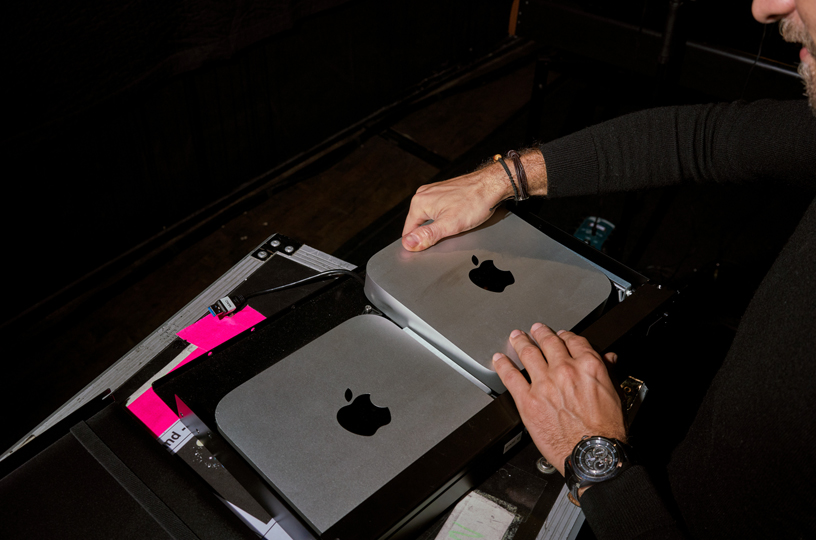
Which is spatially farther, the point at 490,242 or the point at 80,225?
the point at 80,225

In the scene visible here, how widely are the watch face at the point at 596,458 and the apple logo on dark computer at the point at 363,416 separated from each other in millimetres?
253

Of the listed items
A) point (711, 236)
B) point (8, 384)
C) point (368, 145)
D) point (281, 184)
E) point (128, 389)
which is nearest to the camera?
point (128, 389)

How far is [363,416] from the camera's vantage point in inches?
27.0

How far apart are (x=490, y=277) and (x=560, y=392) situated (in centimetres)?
21

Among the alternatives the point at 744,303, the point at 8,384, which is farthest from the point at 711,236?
the point at 8,384

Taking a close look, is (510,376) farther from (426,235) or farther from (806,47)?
(806,47)

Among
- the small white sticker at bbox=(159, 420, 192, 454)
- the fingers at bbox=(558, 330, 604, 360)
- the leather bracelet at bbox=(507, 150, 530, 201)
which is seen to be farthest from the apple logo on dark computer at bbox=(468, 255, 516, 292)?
the small white sticker at bbox=(159, 420, 192, 454)

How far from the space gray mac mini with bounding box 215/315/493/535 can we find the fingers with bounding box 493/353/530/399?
3 centimetres

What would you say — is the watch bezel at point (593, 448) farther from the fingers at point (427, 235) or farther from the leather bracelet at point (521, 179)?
the leather bracelet at point (521, 179)

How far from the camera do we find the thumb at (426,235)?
885 millimetres

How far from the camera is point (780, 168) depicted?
977 millimetres

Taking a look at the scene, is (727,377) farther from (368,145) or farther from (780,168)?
(368,145)

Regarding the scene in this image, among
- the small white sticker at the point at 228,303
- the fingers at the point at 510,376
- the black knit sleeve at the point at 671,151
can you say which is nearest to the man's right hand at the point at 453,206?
the black knit sleeve at the point at 671,151

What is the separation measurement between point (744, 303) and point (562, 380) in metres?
1.44
